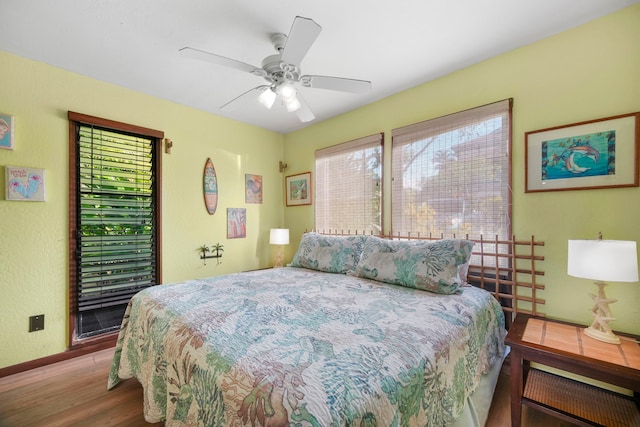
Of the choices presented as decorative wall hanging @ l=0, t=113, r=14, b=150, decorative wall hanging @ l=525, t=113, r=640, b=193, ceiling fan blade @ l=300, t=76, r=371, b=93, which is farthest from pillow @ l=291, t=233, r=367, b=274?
decorative wall hanging @ l=0, t=113, r=14, b=150

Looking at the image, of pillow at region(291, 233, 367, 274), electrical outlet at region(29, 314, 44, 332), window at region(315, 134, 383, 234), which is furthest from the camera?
window at region(315, 134, 383, 234)

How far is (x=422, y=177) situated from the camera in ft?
8.10

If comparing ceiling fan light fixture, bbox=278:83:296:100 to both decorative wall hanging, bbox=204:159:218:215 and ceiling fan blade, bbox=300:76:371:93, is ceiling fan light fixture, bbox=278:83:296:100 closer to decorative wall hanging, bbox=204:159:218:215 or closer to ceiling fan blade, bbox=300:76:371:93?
ceiling fan blade, bbox=300:76:371:93

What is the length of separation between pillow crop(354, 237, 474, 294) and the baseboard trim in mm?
2448

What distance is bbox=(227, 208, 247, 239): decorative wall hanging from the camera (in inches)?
130

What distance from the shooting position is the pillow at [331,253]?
2418mm

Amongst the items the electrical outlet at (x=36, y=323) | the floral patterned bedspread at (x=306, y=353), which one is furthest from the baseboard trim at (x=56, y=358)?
the floral patterned bedspread at (x=306, y=353)

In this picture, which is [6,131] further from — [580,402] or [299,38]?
[580,402]

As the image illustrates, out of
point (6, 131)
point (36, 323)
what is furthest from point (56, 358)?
point (6, 131)

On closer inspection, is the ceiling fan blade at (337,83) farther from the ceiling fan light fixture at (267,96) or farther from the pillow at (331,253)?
the pillow at (331,253)

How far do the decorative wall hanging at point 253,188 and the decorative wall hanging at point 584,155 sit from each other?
293cm

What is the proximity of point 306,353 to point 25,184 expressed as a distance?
2.61 meters

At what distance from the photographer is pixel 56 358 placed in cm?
218

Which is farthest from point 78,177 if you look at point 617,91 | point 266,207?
point 617,91
